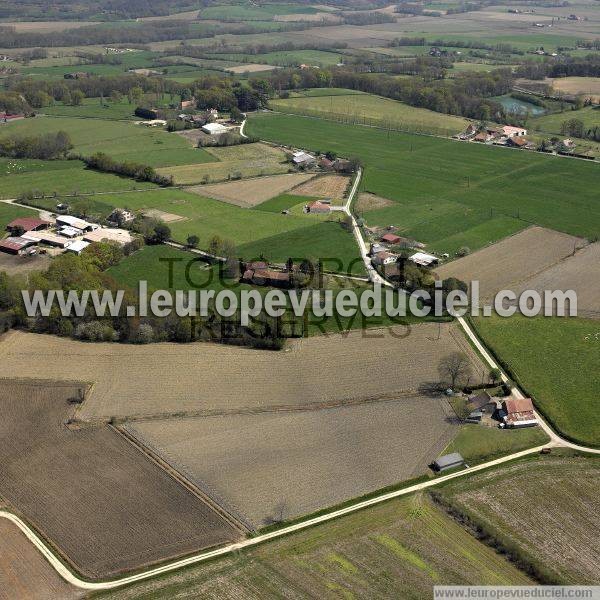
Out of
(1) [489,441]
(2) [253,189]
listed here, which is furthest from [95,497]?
(2) [253,189]

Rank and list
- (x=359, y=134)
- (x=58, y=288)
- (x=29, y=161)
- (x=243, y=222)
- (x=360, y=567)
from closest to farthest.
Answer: (x=360, y=567), (x=58, y=288), (x=243, y=222), (x=29, y=161), (x=359, y=134)

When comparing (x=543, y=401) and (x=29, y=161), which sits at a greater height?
(x=29, y=161)

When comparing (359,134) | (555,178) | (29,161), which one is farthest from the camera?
(359,134)

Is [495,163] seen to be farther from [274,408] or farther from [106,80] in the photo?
[106,80]

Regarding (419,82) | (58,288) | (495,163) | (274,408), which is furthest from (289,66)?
(274,408)

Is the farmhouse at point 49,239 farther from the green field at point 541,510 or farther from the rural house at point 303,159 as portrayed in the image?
the green field at point 541,510

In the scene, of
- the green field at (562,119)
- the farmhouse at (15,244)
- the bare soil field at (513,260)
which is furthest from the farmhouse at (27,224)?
the green field at (562,119)

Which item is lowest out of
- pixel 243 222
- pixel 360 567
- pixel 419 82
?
pixel 360 567

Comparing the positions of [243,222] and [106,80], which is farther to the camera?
[106,80]
